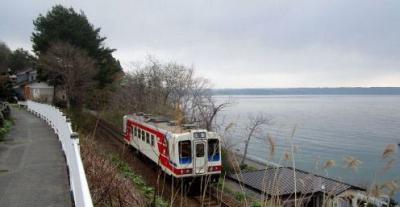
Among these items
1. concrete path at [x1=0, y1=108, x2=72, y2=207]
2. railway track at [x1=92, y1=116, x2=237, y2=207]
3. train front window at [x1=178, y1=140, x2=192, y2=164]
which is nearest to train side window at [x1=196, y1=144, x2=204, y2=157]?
train front window at [x1=178, y1=140, x2=192, y2=164]

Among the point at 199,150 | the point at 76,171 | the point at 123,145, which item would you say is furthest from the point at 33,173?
the point at 199,150

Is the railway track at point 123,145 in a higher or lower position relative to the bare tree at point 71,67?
lower

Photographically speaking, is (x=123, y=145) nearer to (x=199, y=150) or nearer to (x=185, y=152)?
(x=185, y=152)

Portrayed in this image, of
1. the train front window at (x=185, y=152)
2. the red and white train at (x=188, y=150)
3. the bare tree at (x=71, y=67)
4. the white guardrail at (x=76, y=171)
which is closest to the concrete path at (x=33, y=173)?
the white guardrail at (x=76, y=171)

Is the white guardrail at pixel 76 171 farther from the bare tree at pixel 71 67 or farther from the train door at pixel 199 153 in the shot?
the bare tree at pixel 71 67

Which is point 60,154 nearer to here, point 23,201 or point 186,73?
point 23,201

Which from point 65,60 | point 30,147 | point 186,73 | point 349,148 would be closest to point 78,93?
point 65,60

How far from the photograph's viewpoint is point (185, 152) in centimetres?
1220

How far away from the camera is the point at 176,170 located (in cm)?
1198

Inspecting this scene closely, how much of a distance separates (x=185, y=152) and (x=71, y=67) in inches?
753

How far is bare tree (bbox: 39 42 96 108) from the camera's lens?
2747 cm

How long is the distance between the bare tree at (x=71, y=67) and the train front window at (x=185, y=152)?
17420 mm

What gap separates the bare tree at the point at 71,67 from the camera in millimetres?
27469

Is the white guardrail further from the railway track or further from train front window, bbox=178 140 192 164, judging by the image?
the railway track
